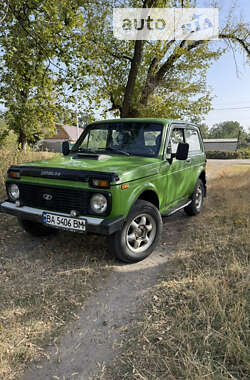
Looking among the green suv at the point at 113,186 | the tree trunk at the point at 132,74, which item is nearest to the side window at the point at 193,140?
the green suv at the point at 113,186

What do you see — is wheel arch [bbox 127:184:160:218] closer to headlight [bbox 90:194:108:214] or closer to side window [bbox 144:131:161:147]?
headlight [bbox 90:194:108:214]

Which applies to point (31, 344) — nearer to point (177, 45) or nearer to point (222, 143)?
point (177, 45)

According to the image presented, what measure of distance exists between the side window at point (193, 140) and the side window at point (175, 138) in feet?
1.06

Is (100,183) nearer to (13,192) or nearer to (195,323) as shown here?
(13,192)

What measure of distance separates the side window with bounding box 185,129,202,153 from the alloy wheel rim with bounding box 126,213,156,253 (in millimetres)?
2211

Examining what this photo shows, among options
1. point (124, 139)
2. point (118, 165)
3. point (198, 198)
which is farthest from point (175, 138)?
point (198, 198)

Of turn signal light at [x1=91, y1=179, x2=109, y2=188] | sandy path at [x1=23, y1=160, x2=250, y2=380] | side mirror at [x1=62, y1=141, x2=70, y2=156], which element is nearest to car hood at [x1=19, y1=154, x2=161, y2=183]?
turn signal light at [x1=91, y1=179, x2=109, y2=188]

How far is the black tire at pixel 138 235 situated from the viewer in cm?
314

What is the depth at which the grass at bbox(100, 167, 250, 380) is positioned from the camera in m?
1.81

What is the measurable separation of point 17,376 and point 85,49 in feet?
26.2

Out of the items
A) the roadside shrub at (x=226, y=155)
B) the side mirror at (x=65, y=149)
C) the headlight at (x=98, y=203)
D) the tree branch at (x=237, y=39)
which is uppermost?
the tree branch at (x=237, y=39)

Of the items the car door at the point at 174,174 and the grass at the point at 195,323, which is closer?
the grass at the point at 195,323

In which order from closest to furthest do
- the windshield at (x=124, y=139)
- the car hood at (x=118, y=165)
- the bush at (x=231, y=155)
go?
the car hood at (x=118, y=165)
the windshield at (x=124, y=139)
the bush at (x=231, y=155)

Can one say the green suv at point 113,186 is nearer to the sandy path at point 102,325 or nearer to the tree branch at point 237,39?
the sandy path at point 102,325
